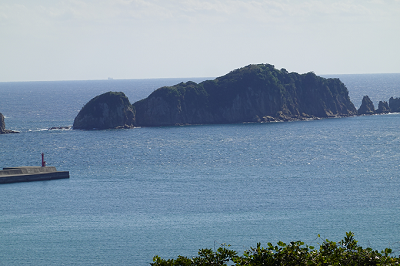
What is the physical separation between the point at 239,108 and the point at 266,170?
9298cm

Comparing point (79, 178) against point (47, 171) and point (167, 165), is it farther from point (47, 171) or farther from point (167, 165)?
point (167, 165)

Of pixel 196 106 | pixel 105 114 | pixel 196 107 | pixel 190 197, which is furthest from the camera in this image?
pixel 196 106

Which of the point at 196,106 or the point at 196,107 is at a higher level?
the point at 196,106

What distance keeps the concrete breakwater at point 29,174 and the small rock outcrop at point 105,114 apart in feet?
260

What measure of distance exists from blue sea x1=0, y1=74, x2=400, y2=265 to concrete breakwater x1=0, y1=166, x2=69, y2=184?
7.17 ft

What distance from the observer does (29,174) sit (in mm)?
93250

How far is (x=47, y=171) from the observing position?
95562 mm

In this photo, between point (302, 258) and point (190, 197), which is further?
point (190, 197)

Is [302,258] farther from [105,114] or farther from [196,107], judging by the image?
[196,107]

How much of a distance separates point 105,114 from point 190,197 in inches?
4079

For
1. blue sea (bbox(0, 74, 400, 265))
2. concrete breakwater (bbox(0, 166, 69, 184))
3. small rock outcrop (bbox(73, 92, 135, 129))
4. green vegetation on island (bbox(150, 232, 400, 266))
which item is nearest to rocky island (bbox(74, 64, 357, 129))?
small rock outcrop (bbox(73, 92, 135, 129))

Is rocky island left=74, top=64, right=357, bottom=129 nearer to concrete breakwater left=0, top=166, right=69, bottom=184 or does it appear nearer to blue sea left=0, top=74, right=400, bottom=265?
blue sea left=0, top=74, right=400, bottom=265

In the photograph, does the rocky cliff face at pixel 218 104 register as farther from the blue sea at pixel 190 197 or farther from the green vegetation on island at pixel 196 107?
the blue sea at pixel 190 197

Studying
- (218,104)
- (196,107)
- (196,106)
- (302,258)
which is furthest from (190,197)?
(218,104)
